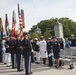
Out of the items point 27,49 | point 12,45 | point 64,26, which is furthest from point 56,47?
point 64,26

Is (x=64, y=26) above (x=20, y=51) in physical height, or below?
above

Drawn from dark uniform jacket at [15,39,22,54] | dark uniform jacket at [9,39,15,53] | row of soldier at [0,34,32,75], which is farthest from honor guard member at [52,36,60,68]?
dark uniform jacket at [9,39,15,53]

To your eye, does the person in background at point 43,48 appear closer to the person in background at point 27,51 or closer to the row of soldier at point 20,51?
the row of soldier at point 20,51

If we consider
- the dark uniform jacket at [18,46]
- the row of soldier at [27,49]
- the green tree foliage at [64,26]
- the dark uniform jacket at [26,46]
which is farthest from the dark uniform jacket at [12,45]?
the green tree foliage at [64,26]

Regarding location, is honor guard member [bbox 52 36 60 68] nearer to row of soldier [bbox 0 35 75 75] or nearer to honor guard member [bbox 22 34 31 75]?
row of soldier [bbox 0 35 75 75]

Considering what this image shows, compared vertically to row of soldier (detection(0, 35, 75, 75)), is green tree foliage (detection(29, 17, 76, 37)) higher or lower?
higher

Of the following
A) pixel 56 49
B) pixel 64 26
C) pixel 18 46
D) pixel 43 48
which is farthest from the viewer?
pixel 64 26

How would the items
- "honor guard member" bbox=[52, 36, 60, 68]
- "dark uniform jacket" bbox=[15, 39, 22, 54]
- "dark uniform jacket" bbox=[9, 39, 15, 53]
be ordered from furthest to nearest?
1. "honor guard member" bbox=[52, 36, 60, 68]
2. "dark uniform jacket" bbox=[9, 39, 15, 53]
3. "dark uniform jacket" bbox=[15, 39, 22, 54]

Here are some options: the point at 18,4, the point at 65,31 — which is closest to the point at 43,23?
the point at 65,31

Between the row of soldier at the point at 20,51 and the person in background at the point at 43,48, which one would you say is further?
the person in background at the point at 43,48

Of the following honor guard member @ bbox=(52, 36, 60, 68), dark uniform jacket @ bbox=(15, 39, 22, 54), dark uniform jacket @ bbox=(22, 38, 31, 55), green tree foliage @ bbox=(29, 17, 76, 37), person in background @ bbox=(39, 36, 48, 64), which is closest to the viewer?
dark uniform jacket @ bbox=(22, 38, 31, 55)

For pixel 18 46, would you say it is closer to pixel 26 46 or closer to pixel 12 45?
pixel 12 45

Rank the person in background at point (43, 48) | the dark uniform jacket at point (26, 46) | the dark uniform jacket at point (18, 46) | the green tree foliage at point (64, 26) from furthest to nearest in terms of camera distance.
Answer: the green tree foliage at point (64, 26) → the person in background at point (43, 48) → the dark uniform jacket at point (18, 46) → the dark uniform jacket at point (26, 46)

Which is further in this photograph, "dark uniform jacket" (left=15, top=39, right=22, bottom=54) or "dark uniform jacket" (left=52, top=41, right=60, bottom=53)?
"dark uniform jacket" (left=52, top=41, right=60, bottom=53)
